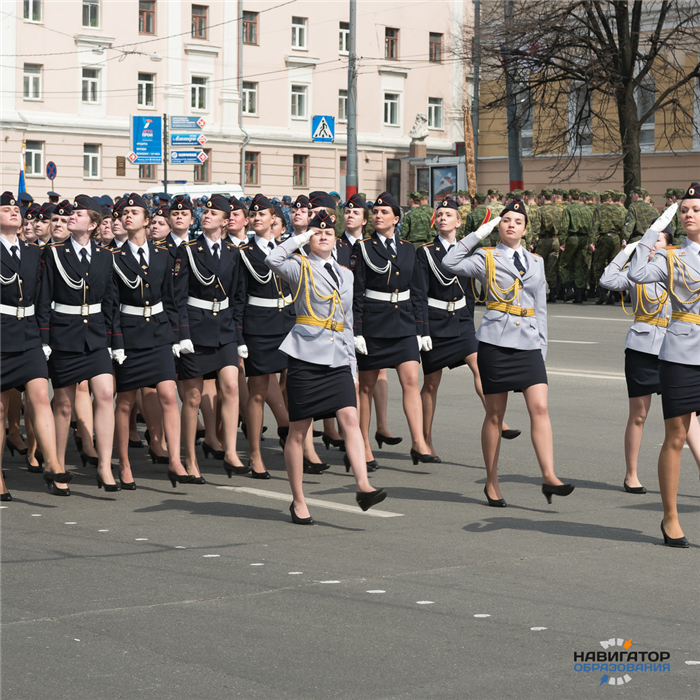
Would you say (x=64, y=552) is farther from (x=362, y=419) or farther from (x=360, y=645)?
(x=362, y=419)

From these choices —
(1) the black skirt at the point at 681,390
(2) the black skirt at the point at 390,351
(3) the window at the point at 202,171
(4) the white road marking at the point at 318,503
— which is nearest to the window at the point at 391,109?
(3) the window at the point at 202,171

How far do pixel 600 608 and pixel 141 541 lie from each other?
2.83 meters

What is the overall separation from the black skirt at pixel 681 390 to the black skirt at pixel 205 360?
3.64 m

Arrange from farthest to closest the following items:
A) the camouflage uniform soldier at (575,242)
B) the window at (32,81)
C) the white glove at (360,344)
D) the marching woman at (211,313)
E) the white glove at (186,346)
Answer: the window at (32,81)
the camouflage uniform soldier at (575,242)
the marching woman at (211,313)
the white glove at (186,346)
the white glove at (360,344)

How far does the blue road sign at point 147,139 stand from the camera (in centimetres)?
3678

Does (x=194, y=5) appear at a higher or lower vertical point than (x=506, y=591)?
higher

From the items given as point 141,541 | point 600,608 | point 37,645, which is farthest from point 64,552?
point 600,608

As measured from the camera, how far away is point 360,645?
5.55 m

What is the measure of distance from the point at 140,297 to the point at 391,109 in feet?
178

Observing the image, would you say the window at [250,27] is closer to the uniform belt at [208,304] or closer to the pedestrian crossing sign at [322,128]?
the pedestrian crossing sign at [322,128]

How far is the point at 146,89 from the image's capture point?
5488 centimetres

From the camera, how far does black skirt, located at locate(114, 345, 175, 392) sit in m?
9.47

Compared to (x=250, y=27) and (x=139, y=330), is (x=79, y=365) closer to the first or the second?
(x=139, y=330)

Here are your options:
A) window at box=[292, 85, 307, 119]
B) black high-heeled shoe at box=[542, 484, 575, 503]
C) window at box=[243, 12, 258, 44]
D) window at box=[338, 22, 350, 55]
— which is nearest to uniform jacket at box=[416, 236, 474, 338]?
black high-heeled shoe at box=[542, 484, 575, 503]
